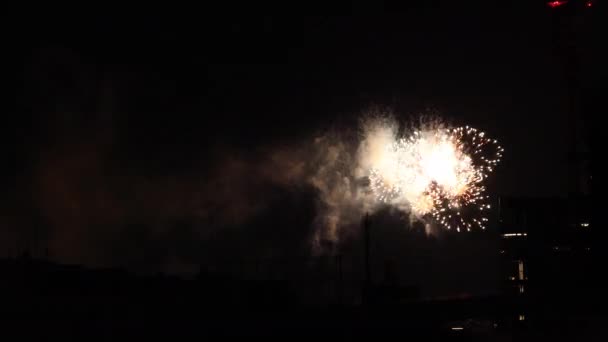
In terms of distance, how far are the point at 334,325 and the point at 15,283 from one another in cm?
1646

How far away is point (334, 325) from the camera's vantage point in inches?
1131

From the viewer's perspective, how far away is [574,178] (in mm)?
57562

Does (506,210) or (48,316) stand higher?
(506,210)

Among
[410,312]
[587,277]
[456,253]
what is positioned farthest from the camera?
[456,253]

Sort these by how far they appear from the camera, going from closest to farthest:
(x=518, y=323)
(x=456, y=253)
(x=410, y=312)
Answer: (x=410, y=312) → (x=518, y=323) → (x=456, y=253)

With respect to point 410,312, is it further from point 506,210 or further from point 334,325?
point 506,210

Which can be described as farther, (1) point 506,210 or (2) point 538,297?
(1) point 506,210

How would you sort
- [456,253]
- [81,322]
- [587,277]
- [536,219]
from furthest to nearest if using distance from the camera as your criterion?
[456,253], [536,219], [587,277], [81,322]

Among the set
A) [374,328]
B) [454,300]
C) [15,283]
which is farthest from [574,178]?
[15,283]

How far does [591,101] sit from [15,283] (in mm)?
43559

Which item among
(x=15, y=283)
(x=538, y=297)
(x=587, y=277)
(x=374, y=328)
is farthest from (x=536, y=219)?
(x=15, y=283)

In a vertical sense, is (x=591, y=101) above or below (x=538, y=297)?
above

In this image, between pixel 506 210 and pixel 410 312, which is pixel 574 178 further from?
pixel 410 312

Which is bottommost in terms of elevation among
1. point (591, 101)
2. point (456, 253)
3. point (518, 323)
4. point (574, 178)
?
point (518, 323)
